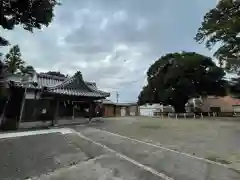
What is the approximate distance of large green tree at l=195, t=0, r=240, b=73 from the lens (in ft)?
68.8

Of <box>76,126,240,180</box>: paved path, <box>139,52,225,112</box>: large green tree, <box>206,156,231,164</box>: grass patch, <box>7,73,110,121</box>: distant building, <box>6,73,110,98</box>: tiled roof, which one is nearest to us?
<box>76,126,240,180</box>: paved path

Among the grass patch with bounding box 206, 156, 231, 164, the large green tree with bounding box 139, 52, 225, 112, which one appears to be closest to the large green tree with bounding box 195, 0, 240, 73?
the large green tree with bounding box 139, 52, 225, 112

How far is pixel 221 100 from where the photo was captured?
43.8 meters

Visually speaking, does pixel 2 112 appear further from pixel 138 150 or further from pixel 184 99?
pixel 184 99

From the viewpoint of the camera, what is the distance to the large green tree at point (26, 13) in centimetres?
661

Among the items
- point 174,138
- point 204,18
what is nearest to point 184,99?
point 204,18

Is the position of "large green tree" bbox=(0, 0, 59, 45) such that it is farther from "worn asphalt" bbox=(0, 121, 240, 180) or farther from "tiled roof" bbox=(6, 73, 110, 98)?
"tiled roof" bbox=(6, 73, 110, 98)

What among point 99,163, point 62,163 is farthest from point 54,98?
point 99,163

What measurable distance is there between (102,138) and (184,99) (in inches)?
896

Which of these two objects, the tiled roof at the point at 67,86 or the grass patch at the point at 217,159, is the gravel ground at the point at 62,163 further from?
the tiled roof at the point at 67,86

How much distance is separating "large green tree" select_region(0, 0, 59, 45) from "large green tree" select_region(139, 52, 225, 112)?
978 inches

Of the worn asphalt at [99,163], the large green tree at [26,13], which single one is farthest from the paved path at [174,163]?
the large green tree at [26,13]

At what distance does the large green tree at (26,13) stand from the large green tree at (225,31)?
16619 mm

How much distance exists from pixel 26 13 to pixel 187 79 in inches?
1038
